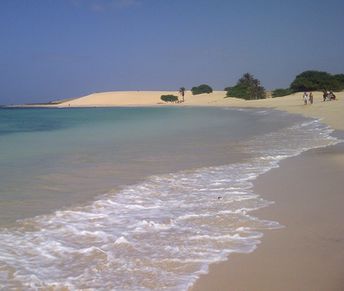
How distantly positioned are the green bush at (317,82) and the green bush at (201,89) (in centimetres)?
4300

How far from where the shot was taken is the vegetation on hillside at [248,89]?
9138cm

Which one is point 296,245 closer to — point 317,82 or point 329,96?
point 329,96

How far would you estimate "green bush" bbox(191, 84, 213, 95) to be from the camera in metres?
126

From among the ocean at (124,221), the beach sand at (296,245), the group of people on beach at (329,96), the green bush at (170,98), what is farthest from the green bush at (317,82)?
the beach sand at (296,245)

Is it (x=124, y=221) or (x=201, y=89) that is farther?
(x=201, y=89)

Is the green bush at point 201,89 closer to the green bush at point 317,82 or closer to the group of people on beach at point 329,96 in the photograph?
the green bush at point 317,82

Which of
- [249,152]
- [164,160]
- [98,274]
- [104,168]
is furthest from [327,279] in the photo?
[249,152]

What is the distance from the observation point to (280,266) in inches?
143

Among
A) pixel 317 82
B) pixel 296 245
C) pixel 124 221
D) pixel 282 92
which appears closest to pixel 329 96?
pixel 317 82

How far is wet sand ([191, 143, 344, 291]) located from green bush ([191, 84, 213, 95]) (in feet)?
394

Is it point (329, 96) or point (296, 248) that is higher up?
point (329, 96)

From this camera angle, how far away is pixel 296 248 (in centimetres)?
407

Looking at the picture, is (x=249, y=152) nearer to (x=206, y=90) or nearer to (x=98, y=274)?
(x=98, y=274)

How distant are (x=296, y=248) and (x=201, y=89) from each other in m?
125
